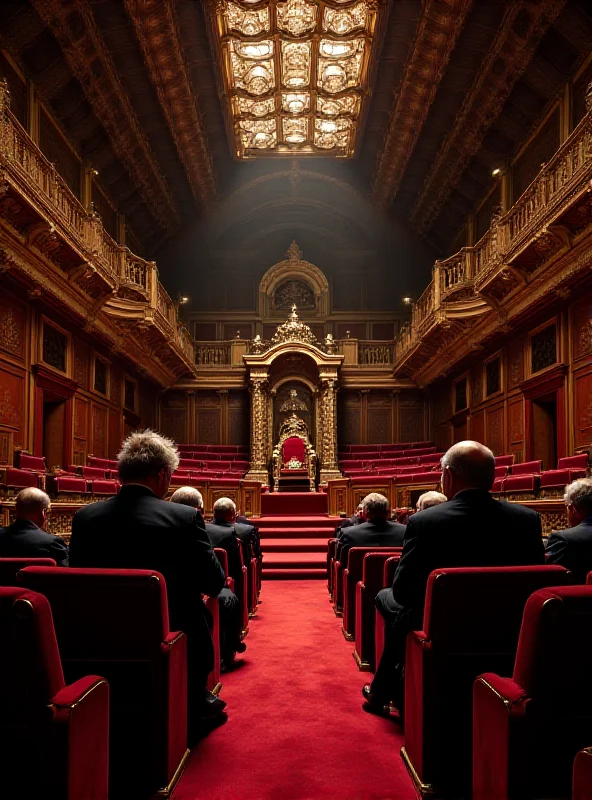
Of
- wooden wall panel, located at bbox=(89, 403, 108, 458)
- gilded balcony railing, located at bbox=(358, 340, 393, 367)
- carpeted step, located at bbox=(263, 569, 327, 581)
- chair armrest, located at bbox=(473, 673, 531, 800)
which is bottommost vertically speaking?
carpeted step, located at bbox=(263, 569, 327, 581)

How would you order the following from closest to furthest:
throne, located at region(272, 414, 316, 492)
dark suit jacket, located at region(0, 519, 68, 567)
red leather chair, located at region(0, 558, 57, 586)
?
red leather chair, located at region(0, 558, 57, 586), dark suit jacket, located at region(0, 519, 68, 567), throne, located at region(272, 414, 316, 492)

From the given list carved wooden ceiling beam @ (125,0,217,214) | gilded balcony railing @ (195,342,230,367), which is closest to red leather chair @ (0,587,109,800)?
carved wooden ceiling beam @ (125,0,217,214)

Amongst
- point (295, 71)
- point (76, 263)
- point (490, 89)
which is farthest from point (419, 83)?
point (76, 263)

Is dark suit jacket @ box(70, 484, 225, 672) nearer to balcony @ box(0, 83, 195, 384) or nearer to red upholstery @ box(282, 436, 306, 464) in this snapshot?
balcony @ box(0, 83, 195, 384)

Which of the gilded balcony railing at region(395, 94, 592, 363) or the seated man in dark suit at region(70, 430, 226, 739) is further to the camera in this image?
the gilded balcony railing at region(395, 94, 592, 363)

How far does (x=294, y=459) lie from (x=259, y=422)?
3.88 ft

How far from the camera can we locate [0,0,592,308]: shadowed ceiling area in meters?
9.00

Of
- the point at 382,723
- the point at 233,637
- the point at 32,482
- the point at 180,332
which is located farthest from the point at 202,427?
the point at 382,723

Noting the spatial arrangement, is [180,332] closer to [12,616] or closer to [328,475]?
[328,475]

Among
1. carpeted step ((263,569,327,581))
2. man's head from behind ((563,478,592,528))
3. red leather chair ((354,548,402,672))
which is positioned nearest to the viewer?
man's head from behind ((563,478,592,528))

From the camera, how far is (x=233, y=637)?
12.8 ft

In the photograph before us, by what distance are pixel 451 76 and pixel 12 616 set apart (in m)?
11.5

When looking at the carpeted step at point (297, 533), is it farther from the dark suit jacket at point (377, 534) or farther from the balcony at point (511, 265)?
the dark suit jacket at point (377, 534)

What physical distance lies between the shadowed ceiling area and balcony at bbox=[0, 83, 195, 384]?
197 centimetres
